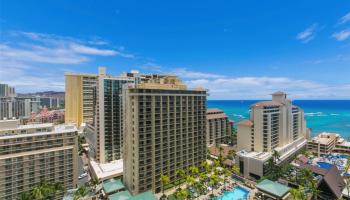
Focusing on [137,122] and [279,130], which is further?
[279,130]

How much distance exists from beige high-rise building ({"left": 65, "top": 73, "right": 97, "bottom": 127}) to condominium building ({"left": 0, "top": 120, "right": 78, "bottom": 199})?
223 feet

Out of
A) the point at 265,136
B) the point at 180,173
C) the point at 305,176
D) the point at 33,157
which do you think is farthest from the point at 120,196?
the point at 265,136

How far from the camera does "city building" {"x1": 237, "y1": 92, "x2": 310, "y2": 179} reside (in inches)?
2479

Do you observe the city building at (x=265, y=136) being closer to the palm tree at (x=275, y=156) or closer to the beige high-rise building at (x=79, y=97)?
the palm tree at (x=275, y=156)

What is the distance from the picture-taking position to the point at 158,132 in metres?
52.5

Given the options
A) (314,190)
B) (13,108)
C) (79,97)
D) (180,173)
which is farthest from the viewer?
(13,108)

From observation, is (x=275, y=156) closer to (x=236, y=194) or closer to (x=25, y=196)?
(x=236, y=194)

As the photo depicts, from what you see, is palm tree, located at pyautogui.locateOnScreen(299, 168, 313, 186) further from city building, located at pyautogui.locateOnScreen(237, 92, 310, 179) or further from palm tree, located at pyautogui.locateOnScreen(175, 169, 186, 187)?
palm tree, located at pyautogui.locateOnScreen(175, 169, 186, 187)

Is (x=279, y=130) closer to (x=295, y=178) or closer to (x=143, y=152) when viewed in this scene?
(x=295, y=178)

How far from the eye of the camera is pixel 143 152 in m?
49.1

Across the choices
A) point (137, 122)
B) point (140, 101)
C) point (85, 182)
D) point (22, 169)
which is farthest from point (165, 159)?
point (22, 169)

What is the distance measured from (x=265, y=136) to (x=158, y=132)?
41.4 m

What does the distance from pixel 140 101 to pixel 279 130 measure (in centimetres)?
5818

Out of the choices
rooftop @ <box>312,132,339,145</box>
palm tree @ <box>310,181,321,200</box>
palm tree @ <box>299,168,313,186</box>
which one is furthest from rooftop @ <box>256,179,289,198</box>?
rooftop @ <box>312,132,339,145</box>
